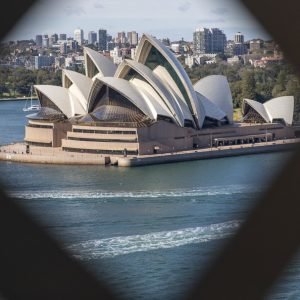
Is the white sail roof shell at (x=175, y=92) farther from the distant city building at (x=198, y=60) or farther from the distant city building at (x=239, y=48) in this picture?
the distant city building at (x=239, y=48)

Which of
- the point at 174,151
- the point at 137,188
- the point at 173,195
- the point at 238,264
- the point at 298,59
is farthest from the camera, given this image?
the point at 174,151

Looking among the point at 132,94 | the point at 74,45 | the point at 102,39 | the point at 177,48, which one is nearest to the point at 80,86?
the point at 132,94

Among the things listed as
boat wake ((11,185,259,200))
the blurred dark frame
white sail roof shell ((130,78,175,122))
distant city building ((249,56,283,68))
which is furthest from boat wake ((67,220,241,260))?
distant city building ((249,56,283,68))

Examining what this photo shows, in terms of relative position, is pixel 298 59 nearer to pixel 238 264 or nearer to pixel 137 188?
pixel 238 264

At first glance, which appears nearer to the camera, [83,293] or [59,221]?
[83,293]

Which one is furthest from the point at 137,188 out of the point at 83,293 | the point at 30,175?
the point at 83,293

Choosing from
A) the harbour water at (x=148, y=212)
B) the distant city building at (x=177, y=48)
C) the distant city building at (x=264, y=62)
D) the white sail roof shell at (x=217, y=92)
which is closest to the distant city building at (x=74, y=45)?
the distant city building at (x=177, y=48)

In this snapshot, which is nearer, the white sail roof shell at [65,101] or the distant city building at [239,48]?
the white sail roof shell at [65,101]
